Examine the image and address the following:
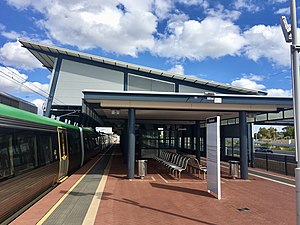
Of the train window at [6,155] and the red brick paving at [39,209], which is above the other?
the train window at [6,155]

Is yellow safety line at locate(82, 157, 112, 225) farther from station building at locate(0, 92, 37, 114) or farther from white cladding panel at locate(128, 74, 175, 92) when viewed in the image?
white cladding panel at locate(128, 74, 175, 92)

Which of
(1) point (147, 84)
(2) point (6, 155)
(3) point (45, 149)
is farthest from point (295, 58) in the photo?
(1) point (147, 84)

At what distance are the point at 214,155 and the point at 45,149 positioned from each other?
550cm

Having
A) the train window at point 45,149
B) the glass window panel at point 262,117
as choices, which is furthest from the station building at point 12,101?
the glass window panel at point 262,117

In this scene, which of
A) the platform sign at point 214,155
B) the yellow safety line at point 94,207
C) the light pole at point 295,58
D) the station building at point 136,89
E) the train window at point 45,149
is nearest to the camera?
the light pole at point 295,58

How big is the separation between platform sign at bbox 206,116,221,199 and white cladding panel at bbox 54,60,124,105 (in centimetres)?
2429

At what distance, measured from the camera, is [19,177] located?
679 cm

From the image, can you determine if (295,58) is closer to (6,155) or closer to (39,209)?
(6,155)

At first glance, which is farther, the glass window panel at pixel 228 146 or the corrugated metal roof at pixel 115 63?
the corrugated metal roof at pixel 115 63

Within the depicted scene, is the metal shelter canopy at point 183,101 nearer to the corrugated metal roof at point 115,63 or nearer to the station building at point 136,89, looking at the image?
the station building at point 136,89

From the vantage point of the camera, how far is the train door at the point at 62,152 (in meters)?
11.6

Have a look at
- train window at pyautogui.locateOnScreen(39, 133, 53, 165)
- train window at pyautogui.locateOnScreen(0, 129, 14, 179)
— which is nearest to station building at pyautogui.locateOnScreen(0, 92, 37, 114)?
train window at pyautogui.locateOnScreen(39, 133, 53, 165)

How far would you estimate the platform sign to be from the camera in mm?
8922

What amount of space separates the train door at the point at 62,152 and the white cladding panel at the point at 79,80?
2057 cm
